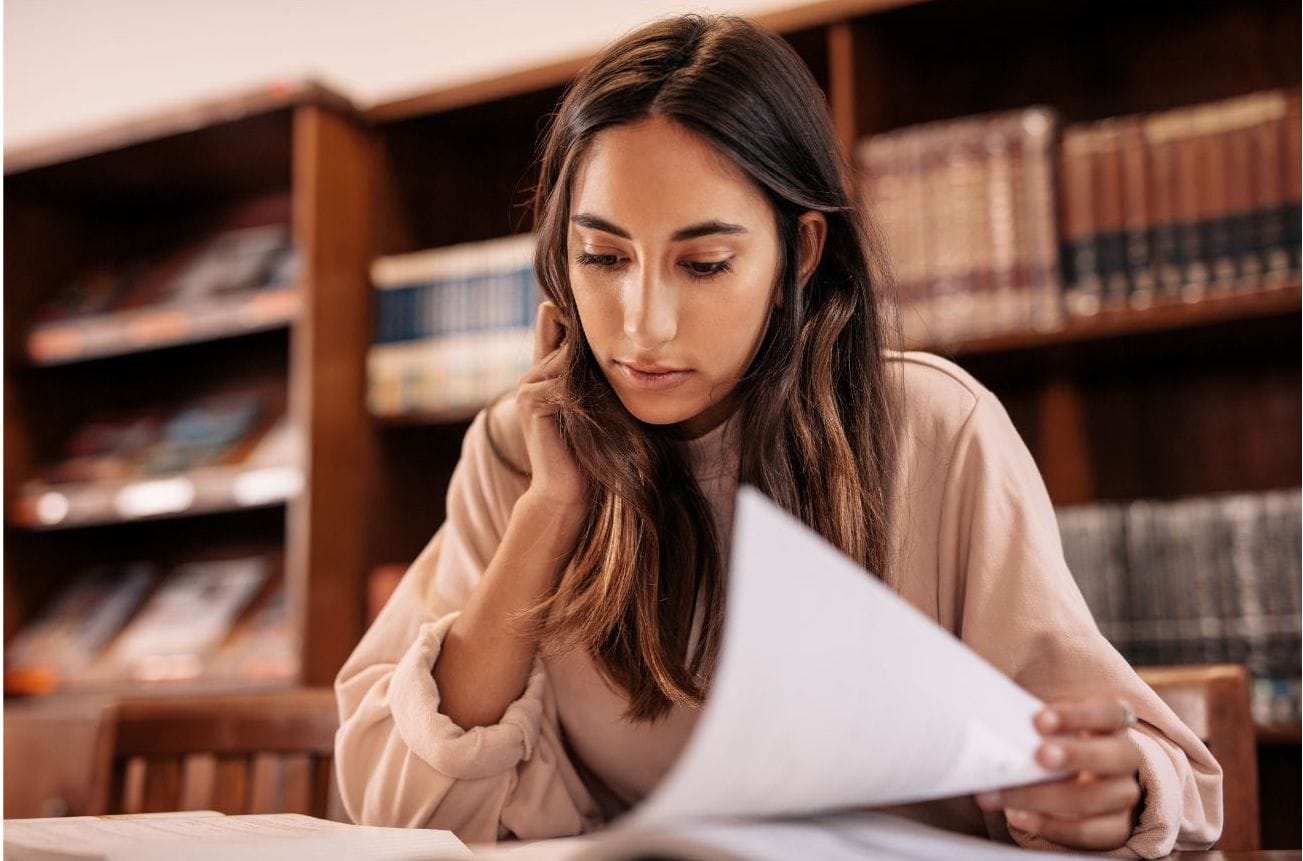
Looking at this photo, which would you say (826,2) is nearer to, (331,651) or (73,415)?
(331,651)

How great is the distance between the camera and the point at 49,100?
10.7ft

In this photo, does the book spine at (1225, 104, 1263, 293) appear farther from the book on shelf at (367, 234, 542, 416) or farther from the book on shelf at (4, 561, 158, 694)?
the book on shelf at (4, 561, 158, 694)

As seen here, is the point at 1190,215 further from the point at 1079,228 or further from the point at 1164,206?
the point at 1079,228

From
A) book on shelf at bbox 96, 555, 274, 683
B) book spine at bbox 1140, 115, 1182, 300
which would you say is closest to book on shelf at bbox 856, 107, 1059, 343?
book spine at bbox 1140, 115, 1182, 300

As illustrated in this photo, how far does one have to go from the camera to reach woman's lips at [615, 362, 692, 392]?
1042 millimetres

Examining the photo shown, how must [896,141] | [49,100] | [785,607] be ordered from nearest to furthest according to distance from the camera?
[785,607] < [896,141] < [49,100]

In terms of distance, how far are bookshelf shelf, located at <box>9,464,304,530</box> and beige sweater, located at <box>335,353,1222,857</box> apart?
1.28 meters

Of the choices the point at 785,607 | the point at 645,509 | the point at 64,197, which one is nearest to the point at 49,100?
the point at 64,197

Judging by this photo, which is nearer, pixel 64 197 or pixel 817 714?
pixel 817 714

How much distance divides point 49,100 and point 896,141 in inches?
86.7

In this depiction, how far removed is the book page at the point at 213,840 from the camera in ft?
2.24

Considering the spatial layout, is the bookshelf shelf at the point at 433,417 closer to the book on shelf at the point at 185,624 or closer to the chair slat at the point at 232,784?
the book on shelf at the point at 185,624

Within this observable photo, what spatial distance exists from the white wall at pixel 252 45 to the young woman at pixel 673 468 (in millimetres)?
1465

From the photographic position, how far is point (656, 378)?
1.04 metres
